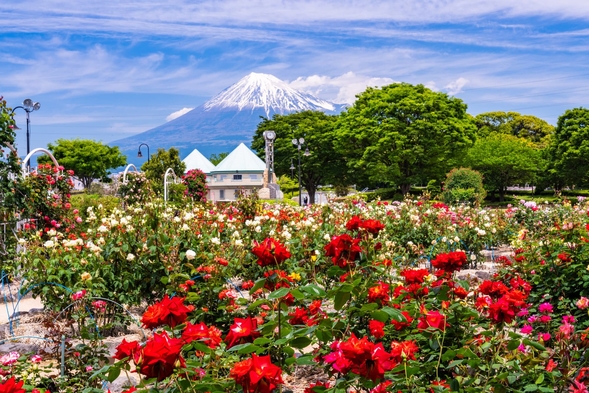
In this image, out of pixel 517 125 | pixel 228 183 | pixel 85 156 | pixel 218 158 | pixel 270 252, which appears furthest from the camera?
pixel 218 158

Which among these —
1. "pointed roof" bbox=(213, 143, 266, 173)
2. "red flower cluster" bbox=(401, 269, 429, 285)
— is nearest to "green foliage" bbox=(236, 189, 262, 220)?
"red flower cluster" bbox=(401, 269, 429, 285)

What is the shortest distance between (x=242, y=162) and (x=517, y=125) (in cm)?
3100

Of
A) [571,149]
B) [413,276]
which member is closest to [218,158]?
[571,149]

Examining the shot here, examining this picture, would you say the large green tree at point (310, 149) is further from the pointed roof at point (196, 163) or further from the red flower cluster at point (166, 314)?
the red flower cluster at point (166, 314)

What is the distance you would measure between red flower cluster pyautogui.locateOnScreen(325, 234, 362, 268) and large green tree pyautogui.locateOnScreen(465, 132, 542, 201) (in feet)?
136

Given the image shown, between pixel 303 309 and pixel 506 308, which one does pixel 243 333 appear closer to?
pixel 303 309

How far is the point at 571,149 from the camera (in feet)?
135

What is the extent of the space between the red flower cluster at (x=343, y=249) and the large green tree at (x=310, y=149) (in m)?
41.8

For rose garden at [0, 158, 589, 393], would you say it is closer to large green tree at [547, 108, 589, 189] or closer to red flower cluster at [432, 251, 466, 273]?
red flower cluster at [432, 251, 466, 273]

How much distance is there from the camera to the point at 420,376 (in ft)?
9.22

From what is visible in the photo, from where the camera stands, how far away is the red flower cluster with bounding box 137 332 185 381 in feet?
5.64

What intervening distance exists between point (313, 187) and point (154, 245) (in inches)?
1739

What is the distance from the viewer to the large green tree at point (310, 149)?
158 ft

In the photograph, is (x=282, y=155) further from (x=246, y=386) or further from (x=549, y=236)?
(x=246, y=386)
